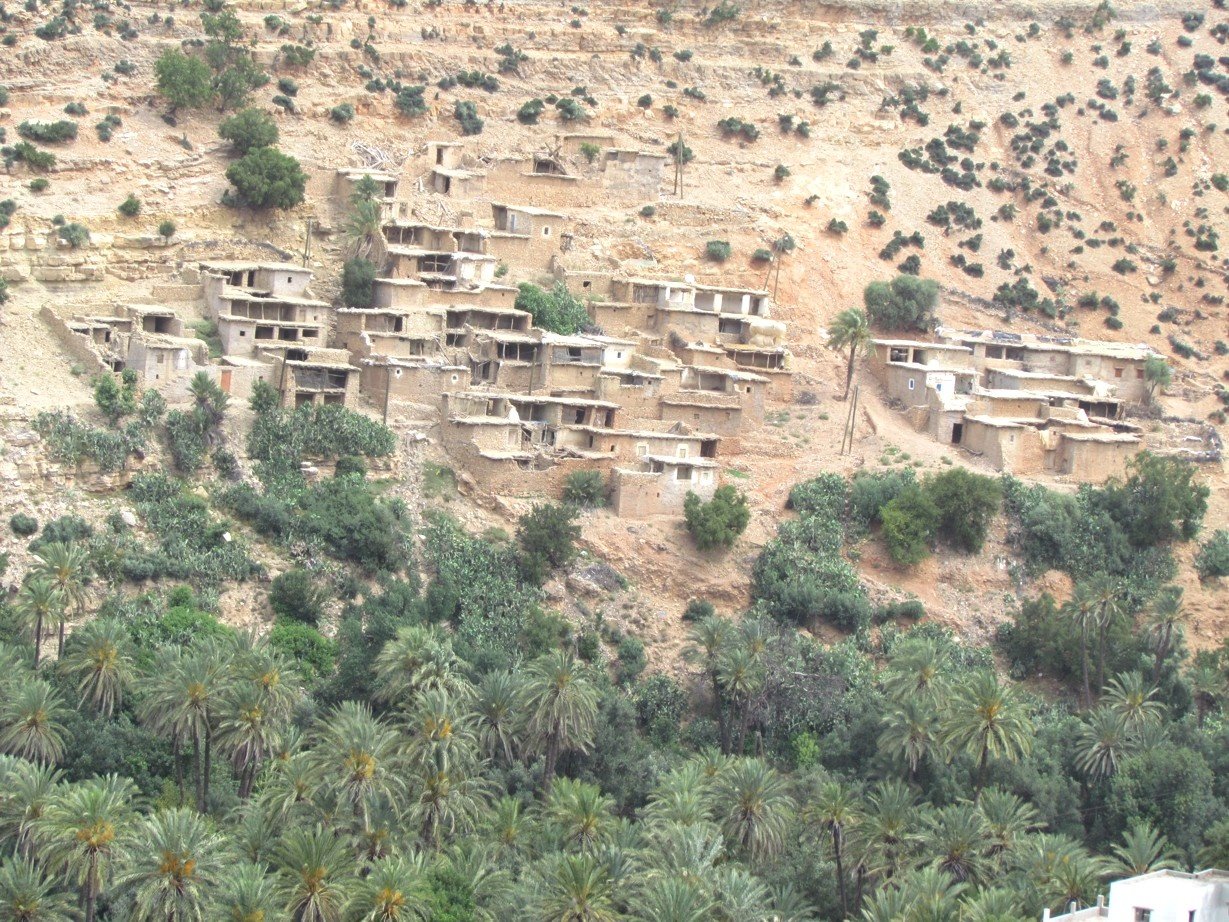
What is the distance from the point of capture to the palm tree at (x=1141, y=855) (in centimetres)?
4203

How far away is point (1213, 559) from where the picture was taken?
186 ft

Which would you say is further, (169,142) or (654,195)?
(654,195)

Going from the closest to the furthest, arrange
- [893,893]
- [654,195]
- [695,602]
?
[893,893] < [695,602] < [654,195]

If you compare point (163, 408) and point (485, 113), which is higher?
point (485, 113)

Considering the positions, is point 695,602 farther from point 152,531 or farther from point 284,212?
point 284,212

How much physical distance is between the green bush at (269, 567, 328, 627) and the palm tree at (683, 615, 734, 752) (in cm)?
875

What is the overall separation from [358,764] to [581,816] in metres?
4.61

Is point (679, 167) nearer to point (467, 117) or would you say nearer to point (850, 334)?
point (467, 117)

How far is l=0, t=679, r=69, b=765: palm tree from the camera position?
42.5 metres

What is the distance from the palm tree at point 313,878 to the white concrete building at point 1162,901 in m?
12.7

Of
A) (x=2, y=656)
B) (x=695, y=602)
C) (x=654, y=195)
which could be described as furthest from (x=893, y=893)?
(x=654, y=195)

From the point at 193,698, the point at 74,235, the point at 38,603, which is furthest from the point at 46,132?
the point at 193,698

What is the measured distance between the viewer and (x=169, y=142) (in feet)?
202

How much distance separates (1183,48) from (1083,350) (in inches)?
905
